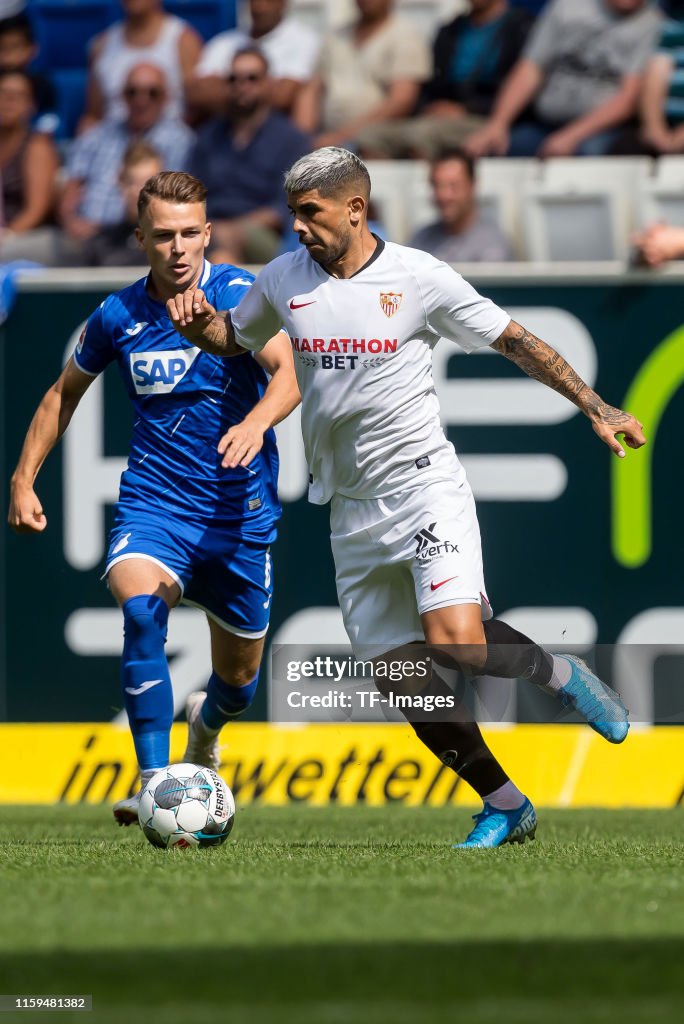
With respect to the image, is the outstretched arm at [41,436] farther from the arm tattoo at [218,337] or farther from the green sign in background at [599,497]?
the green sign in background at [599,497]

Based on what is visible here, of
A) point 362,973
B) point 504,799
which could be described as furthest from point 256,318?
point 362,973

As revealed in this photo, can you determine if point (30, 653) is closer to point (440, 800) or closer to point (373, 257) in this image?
point (440, 800)

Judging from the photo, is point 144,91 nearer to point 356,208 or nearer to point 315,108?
point 315,108

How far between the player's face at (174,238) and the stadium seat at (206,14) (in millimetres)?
6167

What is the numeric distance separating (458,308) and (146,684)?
1724mm

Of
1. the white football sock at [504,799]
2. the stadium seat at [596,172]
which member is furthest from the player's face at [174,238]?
the stadium seat at [596,172]

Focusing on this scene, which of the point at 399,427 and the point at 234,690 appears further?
the point at 234,690

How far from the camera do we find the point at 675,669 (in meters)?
8.44

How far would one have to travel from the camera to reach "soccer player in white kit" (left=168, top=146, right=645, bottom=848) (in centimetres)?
557

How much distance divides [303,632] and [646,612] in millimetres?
1732

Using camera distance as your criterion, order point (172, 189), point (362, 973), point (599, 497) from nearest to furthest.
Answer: point (362, 973), point (172, 189), point (599, 497)

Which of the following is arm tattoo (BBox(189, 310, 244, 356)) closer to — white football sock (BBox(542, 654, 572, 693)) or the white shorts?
the white shorts

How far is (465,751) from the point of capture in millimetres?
5703

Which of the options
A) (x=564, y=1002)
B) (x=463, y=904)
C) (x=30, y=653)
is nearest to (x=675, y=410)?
(x=30, y=653)
